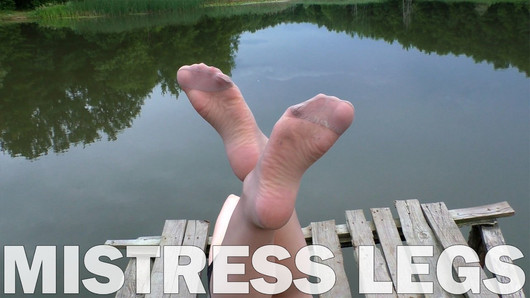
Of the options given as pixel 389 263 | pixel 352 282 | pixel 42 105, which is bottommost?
pixel 352 282

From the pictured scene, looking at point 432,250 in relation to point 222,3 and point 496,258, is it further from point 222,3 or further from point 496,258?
point 222,3

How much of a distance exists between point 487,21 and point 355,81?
4.85 metres

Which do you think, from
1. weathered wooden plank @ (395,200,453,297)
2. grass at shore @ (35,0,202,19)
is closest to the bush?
grass at shore @ (35,0,202,19)

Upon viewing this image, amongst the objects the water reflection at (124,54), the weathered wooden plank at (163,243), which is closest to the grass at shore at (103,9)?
the water reflection at (124,54)

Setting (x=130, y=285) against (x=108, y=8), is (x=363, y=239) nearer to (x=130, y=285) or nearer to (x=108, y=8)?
(x=130, y=285)

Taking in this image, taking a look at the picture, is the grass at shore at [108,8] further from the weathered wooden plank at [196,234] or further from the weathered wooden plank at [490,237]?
the weathered wooden plank at [490,237]

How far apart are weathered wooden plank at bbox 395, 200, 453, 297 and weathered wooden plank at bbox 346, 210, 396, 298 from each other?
0.13 m

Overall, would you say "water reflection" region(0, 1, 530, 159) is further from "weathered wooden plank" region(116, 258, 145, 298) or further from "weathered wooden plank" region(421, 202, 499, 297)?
"weathered wooden plank" region(421, 202, 499, 297)

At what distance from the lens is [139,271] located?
1666 millimetres

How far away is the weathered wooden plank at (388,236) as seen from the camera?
1.65m

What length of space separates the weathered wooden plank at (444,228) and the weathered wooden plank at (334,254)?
399 mm

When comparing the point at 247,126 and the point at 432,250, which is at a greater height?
the point at 247,126

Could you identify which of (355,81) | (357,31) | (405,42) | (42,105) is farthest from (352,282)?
(357,31)

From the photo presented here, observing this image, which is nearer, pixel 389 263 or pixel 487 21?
pixel 389 263
